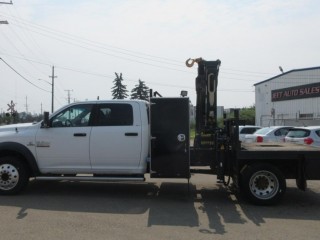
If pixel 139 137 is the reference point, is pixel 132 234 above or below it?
below

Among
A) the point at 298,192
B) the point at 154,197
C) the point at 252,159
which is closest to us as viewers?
the point at 252,159

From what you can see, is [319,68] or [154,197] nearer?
[154,197]

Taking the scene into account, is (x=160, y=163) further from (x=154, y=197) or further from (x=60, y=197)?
(x=60, y=197)

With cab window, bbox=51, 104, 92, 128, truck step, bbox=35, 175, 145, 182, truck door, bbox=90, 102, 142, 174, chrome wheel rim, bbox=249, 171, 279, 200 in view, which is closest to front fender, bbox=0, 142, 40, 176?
truck step, bbox=35, 175, 145, 182

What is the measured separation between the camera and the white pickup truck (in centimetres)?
934

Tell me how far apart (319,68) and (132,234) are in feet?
117

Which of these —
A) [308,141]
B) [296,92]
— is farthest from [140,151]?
[296,92]

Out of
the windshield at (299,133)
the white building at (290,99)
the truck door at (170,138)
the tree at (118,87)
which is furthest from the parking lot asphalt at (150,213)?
the tree at (118,87)

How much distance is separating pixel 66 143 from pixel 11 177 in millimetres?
1338

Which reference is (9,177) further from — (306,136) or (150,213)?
(306,136)

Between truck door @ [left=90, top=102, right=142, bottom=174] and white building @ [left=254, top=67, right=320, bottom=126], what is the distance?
28.0 metres

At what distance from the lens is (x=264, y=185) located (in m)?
9.02

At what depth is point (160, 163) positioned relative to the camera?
923 cm

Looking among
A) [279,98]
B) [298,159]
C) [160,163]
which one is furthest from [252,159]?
[279,98]
